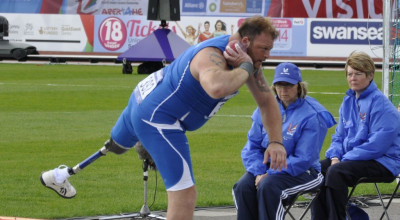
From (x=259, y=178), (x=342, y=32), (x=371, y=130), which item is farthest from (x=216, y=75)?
(x=342, y=32)

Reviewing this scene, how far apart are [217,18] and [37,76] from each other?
872 centimetres

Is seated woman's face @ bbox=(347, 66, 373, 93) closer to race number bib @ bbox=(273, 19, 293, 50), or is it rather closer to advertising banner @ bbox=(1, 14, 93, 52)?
race number bib @ bbox=(273, 19, 293, 50)

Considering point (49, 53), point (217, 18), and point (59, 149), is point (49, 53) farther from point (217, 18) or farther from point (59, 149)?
point (59, 149)

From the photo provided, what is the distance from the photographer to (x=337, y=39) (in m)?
34.4

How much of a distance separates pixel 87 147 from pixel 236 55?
26.9 feet

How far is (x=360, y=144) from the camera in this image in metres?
8.05

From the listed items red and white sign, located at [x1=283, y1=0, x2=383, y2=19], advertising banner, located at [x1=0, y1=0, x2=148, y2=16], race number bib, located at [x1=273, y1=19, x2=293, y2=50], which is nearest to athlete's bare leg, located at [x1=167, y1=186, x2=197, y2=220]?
race number bib, located at [x1=273, y1=19, x2=293, y2=50]

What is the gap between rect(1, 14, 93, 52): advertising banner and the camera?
3669 centimetres

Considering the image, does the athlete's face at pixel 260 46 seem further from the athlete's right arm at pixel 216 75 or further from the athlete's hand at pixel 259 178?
the athlete's hand at pixel 259 178

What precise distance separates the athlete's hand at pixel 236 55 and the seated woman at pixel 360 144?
6.28ft

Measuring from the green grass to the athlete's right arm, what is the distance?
329cm

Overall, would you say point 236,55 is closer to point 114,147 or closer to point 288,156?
point 114,147

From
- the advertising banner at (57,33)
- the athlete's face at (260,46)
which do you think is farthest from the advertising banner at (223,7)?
the athlete's face at (260,46)

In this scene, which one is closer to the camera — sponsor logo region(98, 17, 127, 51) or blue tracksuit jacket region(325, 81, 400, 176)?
blue tracksuit jacket region(325, 81, 400, 176)
